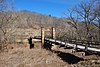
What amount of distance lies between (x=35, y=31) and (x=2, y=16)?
33.4 meters

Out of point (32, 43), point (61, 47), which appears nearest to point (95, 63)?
point (61, 47)

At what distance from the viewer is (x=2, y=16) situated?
3572cm

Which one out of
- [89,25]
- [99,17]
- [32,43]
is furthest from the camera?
[89,25]

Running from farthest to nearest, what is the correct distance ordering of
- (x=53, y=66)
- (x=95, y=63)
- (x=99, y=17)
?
(x=99, y=17), (x=53, y=66), (x=95, y=63)

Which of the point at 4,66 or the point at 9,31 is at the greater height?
the point at 9,31

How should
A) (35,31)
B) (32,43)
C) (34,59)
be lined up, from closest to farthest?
(34,59), (32,43), (35,31)

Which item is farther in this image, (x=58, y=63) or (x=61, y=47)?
(x=61, y=47)

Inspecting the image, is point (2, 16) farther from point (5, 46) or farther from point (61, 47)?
point (61, 47)

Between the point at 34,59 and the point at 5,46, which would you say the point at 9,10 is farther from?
the point at 34,59

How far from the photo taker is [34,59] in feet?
80.1

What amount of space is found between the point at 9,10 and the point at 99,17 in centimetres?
2249

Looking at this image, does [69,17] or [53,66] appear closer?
[53,66]

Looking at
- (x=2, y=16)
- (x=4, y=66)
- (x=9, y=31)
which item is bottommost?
(x=4, y=66)

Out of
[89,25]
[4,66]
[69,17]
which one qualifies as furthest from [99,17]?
[4,66]
